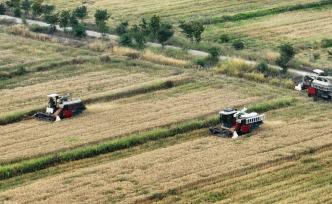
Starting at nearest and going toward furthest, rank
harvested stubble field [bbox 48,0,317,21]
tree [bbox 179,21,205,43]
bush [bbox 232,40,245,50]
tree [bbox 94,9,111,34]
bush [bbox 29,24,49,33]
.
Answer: bush [bbox 232,40,245,50]
tree [bbox 179,21,205,43]
tree [bbox 94,9,111,34]
bush [bbox 29,24,49,33]
harvested stubble field [bbox 48,0,317,21]

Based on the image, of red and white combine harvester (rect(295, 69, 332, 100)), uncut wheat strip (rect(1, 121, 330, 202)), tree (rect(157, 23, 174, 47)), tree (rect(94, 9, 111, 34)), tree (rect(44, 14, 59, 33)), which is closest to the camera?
uncut wheat strip (rect(1, 121, 330, 202))

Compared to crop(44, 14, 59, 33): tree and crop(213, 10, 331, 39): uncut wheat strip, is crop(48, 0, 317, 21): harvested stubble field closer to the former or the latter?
crop(213, 10, 331, 39): uncut wheat strip

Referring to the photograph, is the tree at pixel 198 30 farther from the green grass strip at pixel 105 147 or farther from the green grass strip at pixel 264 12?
the green grass strip at pixel 105 147

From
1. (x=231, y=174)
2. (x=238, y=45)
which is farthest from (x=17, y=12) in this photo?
(x=231, y=174)

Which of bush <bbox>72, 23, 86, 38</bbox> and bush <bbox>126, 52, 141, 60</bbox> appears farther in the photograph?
bush <bbox>72, 23, 86, 38</bbox>

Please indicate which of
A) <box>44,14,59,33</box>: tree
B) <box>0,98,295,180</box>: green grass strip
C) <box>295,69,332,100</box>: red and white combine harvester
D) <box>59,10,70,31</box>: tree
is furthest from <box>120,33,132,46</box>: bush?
<box>0,98,295,180</box>: green grass strip

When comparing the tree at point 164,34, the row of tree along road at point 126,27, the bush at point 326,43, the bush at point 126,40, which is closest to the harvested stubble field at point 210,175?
the row of tree along road at point 126,27

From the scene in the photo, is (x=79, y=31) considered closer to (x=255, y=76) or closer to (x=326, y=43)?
(x=255, y=76)
